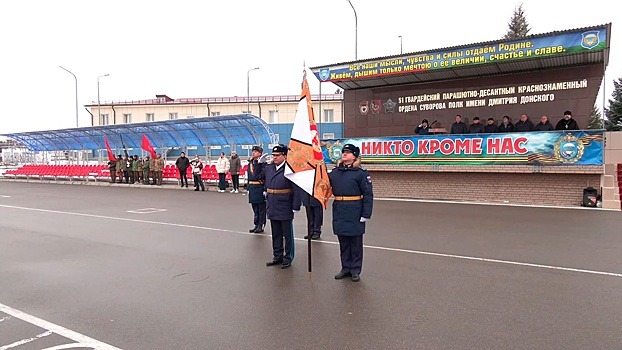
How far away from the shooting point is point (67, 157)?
38562mm

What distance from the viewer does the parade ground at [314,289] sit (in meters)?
4.38

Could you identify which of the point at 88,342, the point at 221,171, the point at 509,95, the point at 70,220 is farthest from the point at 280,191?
the point at 221,171

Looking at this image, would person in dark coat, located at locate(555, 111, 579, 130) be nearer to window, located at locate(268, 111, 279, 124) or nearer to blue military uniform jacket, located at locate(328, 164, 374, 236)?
blue military uniform jacket, located at locate(328, 164, 374, 236)

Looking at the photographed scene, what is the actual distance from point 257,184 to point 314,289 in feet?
13.3

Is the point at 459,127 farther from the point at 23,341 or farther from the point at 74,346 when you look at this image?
the point at 23,341

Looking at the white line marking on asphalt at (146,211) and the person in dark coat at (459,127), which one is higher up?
the person in dark coat at (459,127)

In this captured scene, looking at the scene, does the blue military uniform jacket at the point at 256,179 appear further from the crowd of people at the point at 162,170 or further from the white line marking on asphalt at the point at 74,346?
the crowd of people at the point at 162,170

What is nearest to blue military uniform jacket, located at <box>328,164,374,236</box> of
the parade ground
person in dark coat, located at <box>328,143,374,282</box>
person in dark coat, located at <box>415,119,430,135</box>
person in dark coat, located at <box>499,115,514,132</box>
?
person in dark coat, located at <box>328,143,374,282</box>

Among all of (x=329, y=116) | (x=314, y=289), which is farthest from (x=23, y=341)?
(x=329, y=116)

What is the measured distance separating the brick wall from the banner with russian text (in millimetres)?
546

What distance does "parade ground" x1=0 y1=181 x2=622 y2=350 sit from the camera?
4.38 metres

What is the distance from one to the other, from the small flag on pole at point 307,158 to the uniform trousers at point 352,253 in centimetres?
61

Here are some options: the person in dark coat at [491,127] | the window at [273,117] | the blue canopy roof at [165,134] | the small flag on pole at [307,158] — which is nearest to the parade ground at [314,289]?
the small flag on pole at [307,158]

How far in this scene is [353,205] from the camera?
6.19 metres
